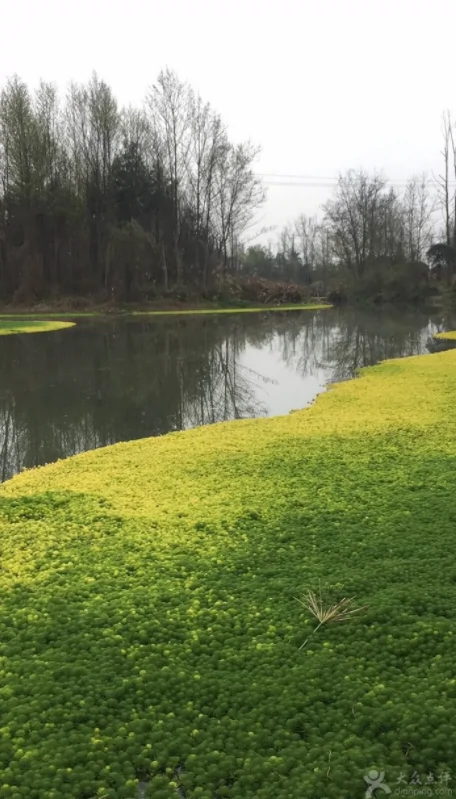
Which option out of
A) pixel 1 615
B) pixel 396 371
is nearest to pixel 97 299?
pixel 396 371

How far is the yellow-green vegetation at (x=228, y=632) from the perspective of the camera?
2.64 m

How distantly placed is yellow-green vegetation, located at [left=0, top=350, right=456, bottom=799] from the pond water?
10.9 ft

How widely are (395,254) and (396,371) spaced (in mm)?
43596

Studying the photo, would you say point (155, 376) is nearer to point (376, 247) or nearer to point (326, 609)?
point (326, 609)

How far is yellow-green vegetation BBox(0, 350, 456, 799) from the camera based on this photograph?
2643 mm

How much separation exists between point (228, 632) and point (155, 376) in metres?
11.6

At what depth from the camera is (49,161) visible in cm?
4478

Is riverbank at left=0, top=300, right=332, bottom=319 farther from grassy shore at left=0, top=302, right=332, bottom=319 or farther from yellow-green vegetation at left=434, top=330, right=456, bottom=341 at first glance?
yellow-green vegetation at left=434, top=330, right=456, bottom=341

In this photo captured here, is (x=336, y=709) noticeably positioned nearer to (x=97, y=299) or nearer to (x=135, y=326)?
(x=135, y=326)

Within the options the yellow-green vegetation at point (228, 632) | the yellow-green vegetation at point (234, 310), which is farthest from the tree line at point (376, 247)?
the yellow-green vegetation at point (228, 632)

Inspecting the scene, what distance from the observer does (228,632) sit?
3521 mm

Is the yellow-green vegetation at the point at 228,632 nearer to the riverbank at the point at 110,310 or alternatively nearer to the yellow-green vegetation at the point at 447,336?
the yellow-green vegetation at the point at 447,336

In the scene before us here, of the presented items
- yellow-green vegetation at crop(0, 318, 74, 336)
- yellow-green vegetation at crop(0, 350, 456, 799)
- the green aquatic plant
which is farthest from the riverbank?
Answer: the green aquatic plant

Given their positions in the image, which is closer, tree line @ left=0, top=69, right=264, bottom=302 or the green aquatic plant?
the green aquatic plant
